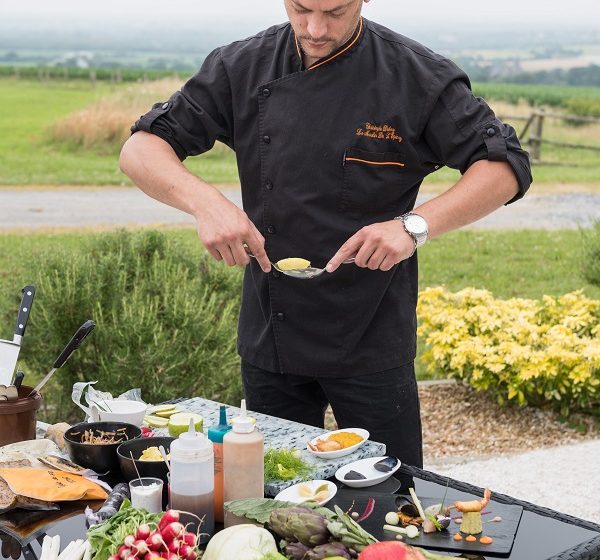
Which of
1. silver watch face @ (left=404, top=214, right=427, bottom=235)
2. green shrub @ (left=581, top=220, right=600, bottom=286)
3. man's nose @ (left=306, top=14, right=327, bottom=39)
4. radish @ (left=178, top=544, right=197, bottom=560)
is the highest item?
man's nose @ (left=306, top=14, right=327, bottom=39)

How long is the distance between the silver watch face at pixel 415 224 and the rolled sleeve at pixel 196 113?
0.67m

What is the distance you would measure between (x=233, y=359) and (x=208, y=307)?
283 mm

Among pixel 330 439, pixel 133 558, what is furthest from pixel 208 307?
pixel 133 558

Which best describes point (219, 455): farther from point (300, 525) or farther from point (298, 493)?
point (300, 525)

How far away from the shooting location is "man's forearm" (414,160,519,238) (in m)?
2.54

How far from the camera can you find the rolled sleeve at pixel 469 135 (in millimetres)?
2557

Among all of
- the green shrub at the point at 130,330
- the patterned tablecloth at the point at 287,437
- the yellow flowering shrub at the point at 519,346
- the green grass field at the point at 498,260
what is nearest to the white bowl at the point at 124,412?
the patterned tablecloth at the point at 287,437

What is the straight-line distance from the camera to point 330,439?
2461mm

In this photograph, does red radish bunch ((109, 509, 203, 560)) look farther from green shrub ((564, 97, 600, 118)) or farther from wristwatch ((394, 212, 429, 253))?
green shrub ((564, 97, 600, 118))

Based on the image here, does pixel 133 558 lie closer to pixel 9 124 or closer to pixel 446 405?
pixel 446 405

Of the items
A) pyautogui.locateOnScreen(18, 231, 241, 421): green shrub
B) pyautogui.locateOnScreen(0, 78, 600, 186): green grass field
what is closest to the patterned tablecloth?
pyautogui.locateOnScreen(18, 231, 241, 421): green shrub

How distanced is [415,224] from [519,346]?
344 centimetres

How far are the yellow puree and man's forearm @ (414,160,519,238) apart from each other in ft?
1.78

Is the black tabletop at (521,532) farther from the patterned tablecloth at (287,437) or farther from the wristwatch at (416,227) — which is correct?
the wristwatch at (416,227)
